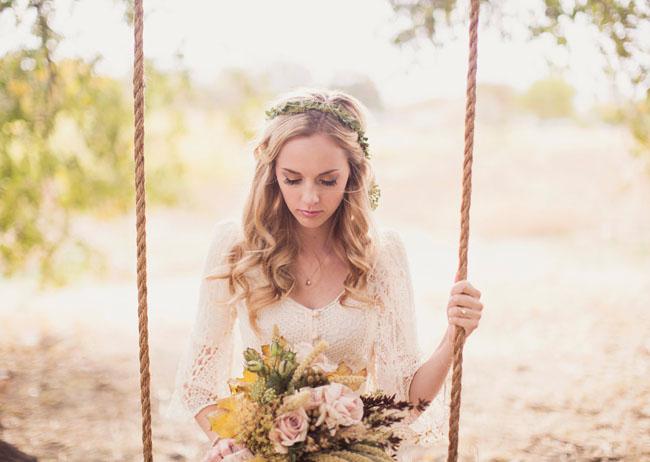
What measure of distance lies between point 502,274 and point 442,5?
254 inches

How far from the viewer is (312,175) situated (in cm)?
199

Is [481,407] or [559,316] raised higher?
[559,316]

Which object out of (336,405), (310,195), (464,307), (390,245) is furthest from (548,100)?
(336,405)

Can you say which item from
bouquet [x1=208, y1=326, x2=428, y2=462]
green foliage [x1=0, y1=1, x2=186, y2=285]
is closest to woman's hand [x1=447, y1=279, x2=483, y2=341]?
bouquet [x1=208, y1=326, x2=428, y2=462]

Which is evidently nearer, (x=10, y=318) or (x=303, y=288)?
(x=303, y=288)

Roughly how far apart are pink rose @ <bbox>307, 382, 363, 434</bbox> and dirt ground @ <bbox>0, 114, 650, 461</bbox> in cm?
103

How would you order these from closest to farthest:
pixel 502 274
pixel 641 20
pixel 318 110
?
pixel 318 110
pixel 641 20
pixel 502 274

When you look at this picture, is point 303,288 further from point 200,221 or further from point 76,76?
point 200,221

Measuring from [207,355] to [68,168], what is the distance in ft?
11.5

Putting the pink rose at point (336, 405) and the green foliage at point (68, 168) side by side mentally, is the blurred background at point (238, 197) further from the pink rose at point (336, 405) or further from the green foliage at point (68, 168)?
the pink rose at point (336, 405)

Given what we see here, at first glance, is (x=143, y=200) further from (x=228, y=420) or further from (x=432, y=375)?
(x=432, y=375)

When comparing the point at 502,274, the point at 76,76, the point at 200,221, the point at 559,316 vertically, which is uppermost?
the point at 200,221

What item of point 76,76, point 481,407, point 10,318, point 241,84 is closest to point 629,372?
point 481,407

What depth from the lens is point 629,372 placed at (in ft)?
15.1
